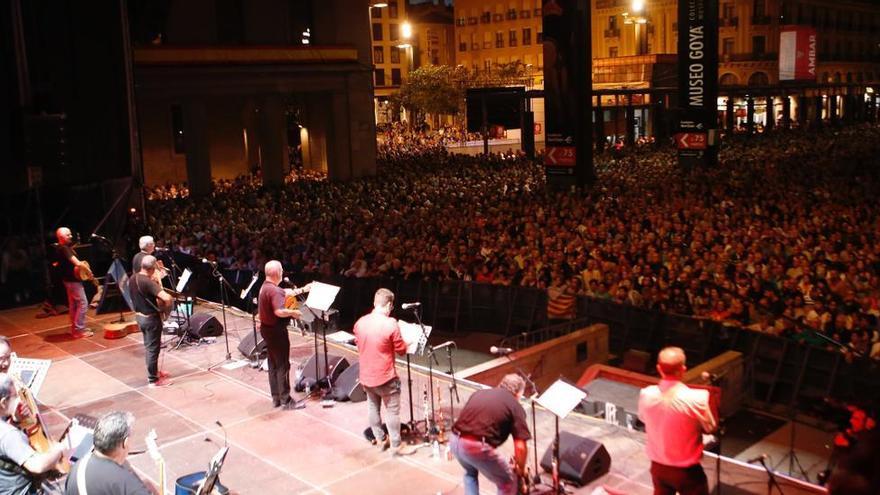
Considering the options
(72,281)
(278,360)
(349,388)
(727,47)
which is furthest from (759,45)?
(278,360)

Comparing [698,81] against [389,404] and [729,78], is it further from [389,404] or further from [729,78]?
[729,78]

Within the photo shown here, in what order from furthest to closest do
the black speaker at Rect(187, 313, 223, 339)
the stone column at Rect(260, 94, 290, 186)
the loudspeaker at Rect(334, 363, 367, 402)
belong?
1. the stone column at Rect(260, 94, 290, 186)
2. the black speaker at Rect(187, 313, 223, 339)
3. the loudspeaker at Rect(334, 363, 367, 402)

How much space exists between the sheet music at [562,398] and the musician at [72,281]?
26.9 ft

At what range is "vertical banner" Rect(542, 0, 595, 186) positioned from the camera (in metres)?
26.2

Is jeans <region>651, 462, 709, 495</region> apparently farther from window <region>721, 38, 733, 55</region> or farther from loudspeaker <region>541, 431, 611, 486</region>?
window <region>721, 38, 733, 55</region>

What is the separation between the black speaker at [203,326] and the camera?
12.5m

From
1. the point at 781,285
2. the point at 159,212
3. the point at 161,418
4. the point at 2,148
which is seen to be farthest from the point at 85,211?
the point at 781,285

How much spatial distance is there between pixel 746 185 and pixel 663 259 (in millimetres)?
8722

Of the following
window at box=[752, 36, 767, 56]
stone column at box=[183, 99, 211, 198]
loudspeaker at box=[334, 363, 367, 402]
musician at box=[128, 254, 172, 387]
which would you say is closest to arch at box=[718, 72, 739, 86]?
window at box=[752, 36, 767, 56]

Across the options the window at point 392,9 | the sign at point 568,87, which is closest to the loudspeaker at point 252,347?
the sign at point 568,87

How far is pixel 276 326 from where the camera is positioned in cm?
912

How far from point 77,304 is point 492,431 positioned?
8.95 m

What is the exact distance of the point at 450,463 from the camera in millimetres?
7852

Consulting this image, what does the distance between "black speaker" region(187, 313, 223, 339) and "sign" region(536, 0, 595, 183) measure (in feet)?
52.0
